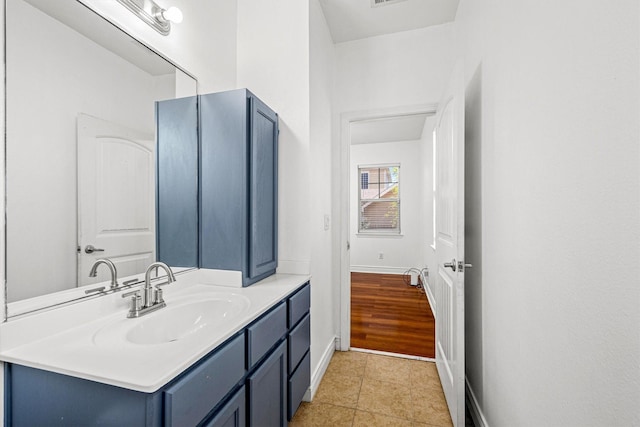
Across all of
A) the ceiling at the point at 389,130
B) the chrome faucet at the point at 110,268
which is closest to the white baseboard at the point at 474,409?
the chrome faucet at the point at 110,268

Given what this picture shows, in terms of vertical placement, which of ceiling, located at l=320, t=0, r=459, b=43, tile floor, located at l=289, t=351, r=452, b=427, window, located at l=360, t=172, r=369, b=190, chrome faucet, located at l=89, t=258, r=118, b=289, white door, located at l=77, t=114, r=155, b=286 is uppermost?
ceiling, located at l=320, t=0, r=459, b=43

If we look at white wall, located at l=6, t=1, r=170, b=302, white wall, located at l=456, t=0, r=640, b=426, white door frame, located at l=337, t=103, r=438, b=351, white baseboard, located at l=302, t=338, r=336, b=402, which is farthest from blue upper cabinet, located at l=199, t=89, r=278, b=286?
white wall, located at l=456, t=0, r=640, b=426

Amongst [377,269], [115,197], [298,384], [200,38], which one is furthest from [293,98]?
[377,269]

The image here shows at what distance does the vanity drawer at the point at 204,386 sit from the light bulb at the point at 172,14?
157 centimetres

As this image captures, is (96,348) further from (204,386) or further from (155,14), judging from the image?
(155,14)

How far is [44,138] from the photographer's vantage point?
0.94 m

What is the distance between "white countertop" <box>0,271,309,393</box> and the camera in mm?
732

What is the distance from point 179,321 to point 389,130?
13.9ft

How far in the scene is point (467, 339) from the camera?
1.87 metres

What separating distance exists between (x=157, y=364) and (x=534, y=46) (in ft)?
5.29

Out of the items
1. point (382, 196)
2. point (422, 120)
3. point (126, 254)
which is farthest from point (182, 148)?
point (382, 196)

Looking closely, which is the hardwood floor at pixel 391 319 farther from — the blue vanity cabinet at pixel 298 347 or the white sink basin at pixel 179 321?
the white sink basin at pixel 179 321

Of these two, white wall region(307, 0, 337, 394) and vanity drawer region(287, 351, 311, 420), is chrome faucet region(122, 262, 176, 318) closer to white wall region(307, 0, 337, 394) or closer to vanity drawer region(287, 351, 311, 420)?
vanity drawer region(287, 351, 311, 420)

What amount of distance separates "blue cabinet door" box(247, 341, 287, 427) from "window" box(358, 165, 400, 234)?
435 cm
